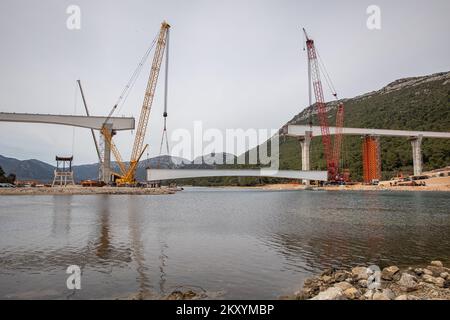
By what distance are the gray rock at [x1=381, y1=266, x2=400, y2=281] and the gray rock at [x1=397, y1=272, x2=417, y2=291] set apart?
499mm

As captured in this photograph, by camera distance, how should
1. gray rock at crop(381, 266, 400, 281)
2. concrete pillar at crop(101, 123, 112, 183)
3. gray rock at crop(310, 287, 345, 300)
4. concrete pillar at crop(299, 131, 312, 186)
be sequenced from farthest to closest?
concrete pillar at crop(299, 131, 312, 186) → concrete pillar at crop(101, 123, 112, 183) → gray rock at crop(381, 266, 400, 281) → gray rock at crop(310, 287, 345, 300)

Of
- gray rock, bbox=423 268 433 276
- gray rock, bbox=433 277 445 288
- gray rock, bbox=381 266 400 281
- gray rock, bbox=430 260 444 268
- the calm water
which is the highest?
gray rock, bbox=433 277 445 288

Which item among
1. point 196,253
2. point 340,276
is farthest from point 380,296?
point 196,253

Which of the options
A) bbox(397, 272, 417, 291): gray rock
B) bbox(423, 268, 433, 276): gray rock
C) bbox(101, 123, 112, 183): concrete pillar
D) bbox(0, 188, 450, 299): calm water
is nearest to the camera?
bbox(397, 272, 417, 291): gray rock

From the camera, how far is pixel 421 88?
16388 centimetres

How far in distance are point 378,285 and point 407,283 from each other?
0.83 metres

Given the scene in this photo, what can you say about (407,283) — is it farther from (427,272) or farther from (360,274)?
(427,272)

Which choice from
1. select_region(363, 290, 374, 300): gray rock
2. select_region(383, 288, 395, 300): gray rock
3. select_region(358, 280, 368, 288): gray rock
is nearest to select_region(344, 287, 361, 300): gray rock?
select_region(363, 290, 374, 300): gray rock

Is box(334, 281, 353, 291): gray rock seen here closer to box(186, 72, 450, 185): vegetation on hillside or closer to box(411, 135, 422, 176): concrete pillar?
box(186, 72, 450, 185): vegetation on hillside

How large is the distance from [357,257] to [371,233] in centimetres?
669

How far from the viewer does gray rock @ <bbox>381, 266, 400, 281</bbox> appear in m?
9.87

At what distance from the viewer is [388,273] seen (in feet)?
34.0

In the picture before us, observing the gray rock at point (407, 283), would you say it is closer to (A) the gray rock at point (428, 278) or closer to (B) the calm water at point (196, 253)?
(A) the gray rock at point (428, 278)

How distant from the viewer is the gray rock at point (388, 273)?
9.87 meters
